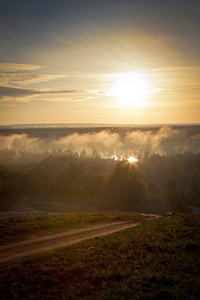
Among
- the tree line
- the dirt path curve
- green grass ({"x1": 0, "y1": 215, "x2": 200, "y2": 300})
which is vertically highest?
green grass ({"x1": 0, "y1": 215, "x2": 200, "y2": 300})

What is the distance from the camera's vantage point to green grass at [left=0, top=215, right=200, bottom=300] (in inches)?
534

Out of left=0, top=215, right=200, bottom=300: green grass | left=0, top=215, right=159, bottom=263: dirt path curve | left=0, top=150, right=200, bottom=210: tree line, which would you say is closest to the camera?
left=0, top=215, right=200, bottom=300: green grass

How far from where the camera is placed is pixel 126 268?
55.5ft

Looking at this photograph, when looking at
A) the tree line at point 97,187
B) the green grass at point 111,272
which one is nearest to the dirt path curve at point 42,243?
the green grass at point 111,272

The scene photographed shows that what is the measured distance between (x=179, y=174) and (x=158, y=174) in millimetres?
13711

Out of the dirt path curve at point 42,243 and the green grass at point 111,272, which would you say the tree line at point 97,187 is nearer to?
the dirt path curve at point 42,243

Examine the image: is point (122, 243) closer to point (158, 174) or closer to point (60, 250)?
point (60, 250)

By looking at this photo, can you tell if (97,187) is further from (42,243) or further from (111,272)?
(111,272)

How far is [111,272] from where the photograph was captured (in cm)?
1625

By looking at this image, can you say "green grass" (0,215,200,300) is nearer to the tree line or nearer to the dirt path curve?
the dirt path curve

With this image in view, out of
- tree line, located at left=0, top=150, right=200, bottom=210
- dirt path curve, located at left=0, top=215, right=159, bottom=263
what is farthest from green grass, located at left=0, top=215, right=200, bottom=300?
tree line, located at left=0, top=150, right=200, bottom=210

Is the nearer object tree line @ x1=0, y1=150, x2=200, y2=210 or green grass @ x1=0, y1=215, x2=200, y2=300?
green grass @ x1=0, y1=215, x2=200, y2=300

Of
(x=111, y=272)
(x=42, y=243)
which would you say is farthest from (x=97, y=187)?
(x=111, y=272)

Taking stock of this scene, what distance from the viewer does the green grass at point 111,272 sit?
13.6 metres
